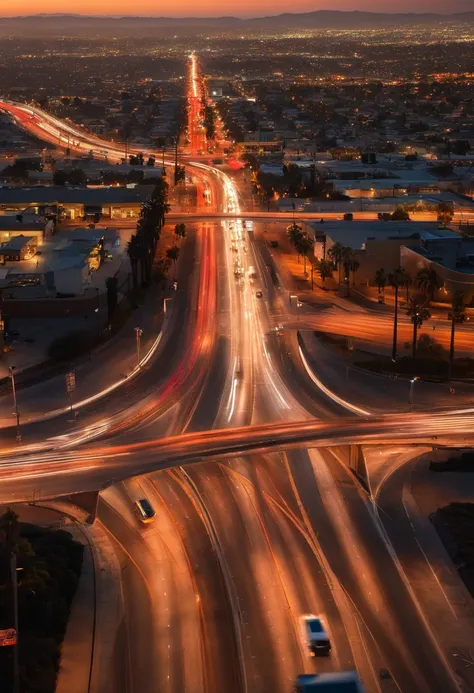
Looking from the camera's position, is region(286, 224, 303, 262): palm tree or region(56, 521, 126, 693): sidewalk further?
region(286, 224, 303, 262): palm tree

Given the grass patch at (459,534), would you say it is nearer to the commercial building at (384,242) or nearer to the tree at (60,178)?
the commercial building at (384,242)

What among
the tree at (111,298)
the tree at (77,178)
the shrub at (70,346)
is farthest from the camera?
the tree at (77,178)

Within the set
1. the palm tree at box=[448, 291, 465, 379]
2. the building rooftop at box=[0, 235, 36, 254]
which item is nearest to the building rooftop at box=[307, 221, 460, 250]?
the palm tree at box=[448, 291, 465, 379]

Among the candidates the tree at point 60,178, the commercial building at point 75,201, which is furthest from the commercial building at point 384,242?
the tree at point 60,178

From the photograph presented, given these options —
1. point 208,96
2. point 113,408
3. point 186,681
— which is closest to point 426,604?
point 186,681

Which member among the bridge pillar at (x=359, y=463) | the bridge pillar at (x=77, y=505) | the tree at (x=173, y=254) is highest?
the tree at (x=173, y=254)

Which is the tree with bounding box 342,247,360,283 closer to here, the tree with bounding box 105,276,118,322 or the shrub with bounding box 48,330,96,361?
the tree with bounding box 105,276,118,322
